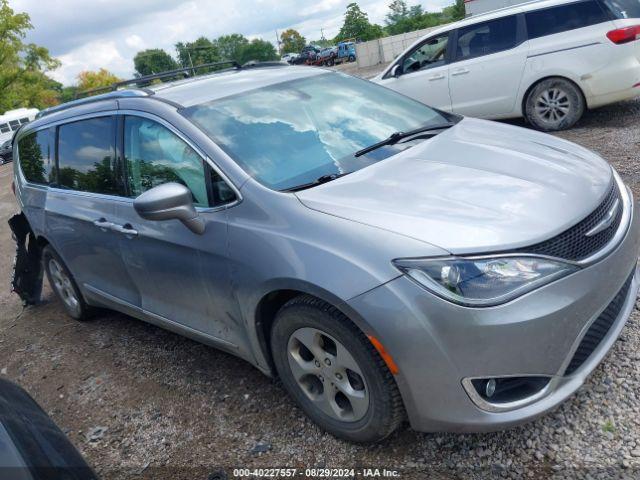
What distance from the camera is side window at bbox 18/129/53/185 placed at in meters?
4.38

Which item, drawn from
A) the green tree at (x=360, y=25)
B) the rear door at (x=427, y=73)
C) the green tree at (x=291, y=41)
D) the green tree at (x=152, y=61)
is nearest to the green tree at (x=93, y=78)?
the green tree at (x=152, y=61)

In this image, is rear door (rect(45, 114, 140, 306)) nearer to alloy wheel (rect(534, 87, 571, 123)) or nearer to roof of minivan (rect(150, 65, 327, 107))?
roof of minivan (rect(150, 65, 327, 107))

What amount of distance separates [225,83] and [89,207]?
126cm

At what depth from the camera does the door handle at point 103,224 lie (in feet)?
11.4

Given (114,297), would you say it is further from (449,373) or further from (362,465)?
(449,373)

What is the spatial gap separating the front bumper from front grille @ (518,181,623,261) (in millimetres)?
84

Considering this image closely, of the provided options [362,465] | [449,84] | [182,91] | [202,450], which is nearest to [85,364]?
[202,450]

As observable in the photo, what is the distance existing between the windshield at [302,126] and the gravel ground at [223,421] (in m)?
1.31

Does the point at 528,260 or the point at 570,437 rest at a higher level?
the point at 528,260

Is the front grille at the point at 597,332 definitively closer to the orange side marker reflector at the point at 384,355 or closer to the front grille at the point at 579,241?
the front grille at the point at 579,241

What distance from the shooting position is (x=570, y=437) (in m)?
2.42

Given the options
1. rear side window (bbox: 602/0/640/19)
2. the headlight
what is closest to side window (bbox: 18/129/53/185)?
the headlight

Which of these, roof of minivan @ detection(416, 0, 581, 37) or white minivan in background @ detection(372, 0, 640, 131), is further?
roof of minivan @ detection(416, 0, 581, 37)

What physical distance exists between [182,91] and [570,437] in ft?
9.15
